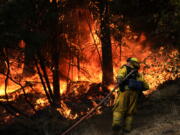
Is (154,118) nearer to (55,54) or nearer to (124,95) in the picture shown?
(124,95)

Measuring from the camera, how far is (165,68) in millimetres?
9734

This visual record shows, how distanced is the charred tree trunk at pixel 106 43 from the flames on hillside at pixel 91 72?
0.34 m

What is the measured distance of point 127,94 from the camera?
285 inches

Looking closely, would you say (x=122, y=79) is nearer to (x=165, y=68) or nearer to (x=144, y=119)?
(x=144, y=119)

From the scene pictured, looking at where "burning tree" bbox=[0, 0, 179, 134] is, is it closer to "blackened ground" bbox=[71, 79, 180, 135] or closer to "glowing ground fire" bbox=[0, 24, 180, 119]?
"glowing ground fire" bbox=[0, 24, 180, 119]

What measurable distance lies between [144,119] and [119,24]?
4.70 m

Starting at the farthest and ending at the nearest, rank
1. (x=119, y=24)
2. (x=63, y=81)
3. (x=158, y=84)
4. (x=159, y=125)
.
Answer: (x=63, y=81)
(x=119, y=24)
(x=158, y=84)
(x=159, y=125)

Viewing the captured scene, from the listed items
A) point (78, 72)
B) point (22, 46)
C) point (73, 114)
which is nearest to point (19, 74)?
point (22, 46)

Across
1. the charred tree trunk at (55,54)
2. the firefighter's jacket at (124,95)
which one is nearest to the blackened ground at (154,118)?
the firefighter's jacket at (124,95)

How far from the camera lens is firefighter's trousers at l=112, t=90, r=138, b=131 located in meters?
7.20

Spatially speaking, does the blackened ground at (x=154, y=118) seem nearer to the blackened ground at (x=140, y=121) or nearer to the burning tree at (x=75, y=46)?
the blackened ground at (x=140, y=121)

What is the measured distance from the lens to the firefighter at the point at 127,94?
23.3 feet

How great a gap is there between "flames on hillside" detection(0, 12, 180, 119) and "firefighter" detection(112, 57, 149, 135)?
2.71 m

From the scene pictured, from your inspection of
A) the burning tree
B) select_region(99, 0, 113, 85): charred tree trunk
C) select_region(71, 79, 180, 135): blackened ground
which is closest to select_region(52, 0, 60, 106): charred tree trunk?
the burning tree
